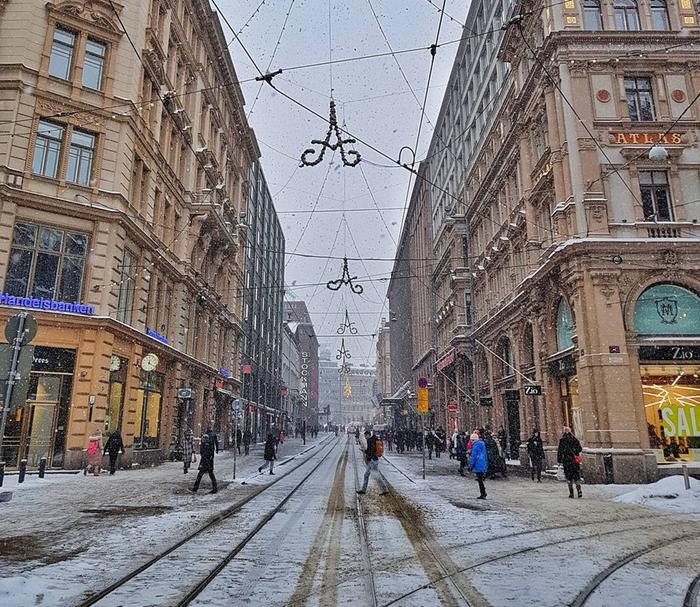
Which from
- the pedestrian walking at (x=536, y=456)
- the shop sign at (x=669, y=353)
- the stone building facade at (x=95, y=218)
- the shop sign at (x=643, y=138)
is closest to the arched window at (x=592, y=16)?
the shop sign at (x=643, y=138)

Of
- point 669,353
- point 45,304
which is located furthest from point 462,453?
point 45,304

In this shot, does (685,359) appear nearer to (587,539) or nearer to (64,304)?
(587,539)

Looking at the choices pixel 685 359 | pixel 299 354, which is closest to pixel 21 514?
pixel 685 359

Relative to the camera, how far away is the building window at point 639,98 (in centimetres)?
2214

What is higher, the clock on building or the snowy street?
the clock on building

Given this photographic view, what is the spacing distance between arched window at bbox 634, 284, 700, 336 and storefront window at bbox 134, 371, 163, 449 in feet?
68.9

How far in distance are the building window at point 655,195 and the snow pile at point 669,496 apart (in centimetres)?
1055

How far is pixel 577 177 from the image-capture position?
21.1 meters

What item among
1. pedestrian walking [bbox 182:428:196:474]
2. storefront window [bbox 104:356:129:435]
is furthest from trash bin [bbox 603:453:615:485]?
storefront window [bbox 104:356:129:435]

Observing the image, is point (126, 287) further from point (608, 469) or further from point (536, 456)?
point (608, 469)

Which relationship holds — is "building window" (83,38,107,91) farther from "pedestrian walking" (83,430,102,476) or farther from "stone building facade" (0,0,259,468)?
"pedestrian walking" (83,430,102,476)

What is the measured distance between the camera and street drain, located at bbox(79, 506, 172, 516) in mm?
10844

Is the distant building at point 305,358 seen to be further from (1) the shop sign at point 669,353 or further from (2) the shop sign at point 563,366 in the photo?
(1) the shop sign at point 669,353

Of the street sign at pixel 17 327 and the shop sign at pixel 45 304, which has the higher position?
the shop sign at pixel 45 304
